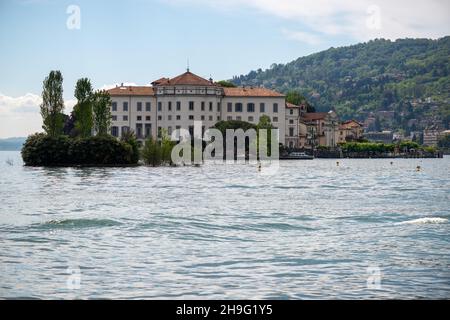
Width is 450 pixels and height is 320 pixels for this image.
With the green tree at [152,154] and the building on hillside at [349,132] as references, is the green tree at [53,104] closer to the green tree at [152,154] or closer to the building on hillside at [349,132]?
the green tree at [152,154]

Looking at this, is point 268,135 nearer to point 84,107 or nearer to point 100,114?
point 100,114

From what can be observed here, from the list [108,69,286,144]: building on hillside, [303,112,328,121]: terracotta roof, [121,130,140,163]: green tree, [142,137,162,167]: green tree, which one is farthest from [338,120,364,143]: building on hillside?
[142,137,162,167]: green tree

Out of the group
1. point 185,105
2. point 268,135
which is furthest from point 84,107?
point 185,105

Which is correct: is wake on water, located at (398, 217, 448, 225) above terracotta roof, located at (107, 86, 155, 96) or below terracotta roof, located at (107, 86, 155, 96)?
below

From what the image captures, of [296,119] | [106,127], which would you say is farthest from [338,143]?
[106,127]

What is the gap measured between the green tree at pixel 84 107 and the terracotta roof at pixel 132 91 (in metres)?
41.5

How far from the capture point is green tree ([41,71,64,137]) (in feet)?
211

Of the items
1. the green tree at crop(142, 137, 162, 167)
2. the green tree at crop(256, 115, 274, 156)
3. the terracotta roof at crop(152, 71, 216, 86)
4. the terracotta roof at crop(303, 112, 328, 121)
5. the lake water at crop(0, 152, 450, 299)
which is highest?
the terracotta roof at crop(152, 71, 216, 86)

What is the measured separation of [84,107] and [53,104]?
314 cm

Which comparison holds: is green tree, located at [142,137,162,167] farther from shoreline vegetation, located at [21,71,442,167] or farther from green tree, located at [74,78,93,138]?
green tree, located at [74,78,93,138]

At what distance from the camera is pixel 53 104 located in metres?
64.6

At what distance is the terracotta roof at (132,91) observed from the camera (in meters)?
109

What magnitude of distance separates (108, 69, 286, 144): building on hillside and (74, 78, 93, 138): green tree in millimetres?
39147

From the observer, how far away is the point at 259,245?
1716cm
